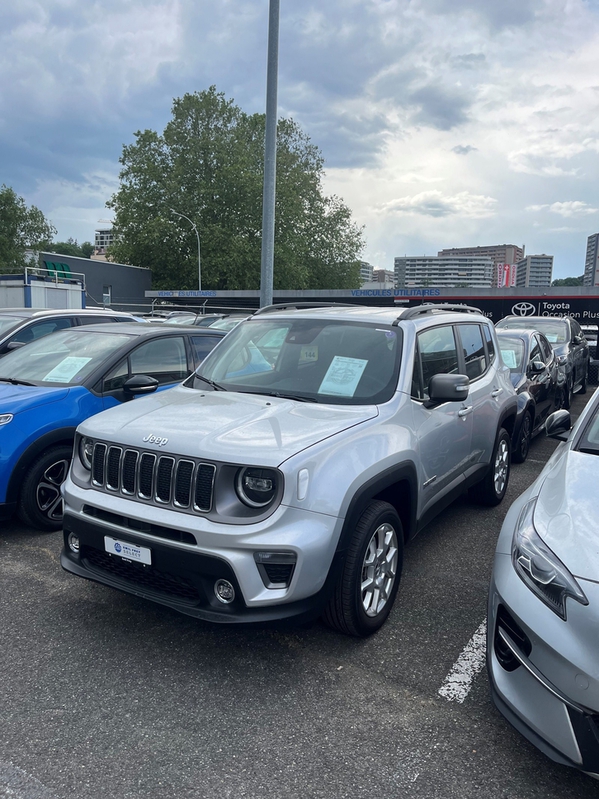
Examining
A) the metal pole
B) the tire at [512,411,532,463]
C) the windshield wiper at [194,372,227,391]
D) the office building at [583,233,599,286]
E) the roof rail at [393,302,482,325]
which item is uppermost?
the office building at [583,233,599,286]

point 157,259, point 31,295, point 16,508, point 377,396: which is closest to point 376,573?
point 377,396

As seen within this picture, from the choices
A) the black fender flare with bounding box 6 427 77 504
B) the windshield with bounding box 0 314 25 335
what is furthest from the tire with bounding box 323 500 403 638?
the windshield with bounding box 0 314 25 335

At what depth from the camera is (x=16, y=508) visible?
15.0ft

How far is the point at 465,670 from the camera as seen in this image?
305 centimetres

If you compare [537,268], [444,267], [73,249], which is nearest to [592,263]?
[537,268]

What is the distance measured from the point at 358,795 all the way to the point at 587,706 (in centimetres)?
90

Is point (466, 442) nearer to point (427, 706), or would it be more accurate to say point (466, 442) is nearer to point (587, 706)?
point (427, 706)

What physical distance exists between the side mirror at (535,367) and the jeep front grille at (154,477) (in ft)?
19.5

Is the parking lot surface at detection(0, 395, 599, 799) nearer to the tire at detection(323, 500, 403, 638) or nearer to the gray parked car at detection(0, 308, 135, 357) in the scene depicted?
the tire at detection(323, 500, 403, 638)

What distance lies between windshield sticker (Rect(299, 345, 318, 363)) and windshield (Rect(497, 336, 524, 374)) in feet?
14.4

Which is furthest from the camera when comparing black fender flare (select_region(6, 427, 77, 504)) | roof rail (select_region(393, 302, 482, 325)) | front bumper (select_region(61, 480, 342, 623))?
black fender flare (select_region(6, 427, 77, 504))

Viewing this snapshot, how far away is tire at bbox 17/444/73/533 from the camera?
4594 millimetres

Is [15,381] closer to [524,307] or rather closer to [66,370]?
[66,370]

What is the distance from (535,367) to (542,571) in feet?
19.2
